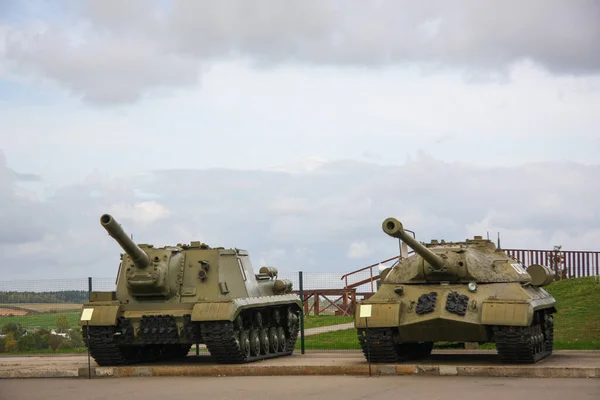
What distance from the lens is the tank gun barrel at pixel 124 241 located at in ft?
73.1

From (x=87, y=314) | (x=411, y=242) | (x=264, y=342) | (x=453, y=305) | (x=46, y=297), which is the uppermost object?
(x=411, y=242)

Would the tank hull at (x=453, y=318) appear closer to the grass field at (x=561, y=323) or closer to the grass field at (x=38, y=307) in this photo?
the grass field at (x=561, y=323)

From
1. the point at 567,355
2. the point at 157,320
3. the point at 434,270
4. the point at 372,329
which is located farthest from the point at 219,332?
the point at 567,355

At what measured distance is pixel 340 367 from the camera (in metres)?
21.2

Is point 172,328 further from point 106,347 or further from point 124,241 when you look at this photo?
point 124,241

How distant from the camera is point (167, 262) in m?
24.5

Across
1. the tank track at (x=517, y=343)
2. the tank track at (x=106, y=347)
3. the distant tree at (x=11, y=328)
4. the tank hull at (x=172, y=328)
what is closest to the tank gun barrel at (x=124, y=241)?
the tank hull at (x=172, y=328)

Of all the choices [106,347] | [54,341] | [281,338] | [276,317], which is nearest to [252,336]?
[276,317]

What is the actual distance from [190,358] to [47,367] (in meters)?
3.96

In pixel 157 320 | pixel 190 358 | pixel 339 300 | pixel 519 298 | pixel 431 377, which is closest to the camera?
pixel 431 377

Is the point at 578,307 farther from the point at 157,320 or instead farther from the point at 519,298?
the point at 157,320

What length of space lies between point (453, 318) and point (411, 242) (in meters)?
1.73

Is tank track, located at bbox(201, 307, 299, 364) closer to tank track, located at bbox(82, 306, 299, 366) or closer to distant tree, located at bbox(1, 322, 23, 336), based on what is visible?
tank track, located at bbox(82, 306, 299, 366)

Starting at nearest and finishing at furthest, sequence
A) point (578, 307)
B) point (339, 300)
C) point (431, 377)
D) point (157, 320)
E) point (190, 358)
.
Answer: point (431, 377)
point (157, 320)
point (190, 358)
point (578, 307)
point (339, 300)
